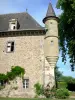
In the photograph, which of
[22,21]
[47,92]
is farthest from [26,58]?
[22,21]

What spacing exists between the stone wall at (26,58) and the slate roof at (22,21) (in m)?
1.32

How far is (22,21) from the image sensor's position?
25.2 meters

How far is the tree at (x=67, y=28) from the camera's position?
21.0m

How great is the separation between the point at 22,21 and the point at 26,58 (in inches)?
216

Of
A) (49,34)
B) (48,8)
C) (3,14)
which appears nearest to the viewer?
(49,34)

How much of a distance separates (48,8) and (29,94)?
11.0 m

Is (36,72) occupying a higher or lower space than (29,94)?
higher

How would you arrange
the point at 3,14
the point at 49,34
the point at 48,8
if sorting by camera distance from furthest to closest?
the point at 3,14, the point at 48,8, the point at 49,34

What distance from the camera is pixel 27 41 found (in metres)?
23.0

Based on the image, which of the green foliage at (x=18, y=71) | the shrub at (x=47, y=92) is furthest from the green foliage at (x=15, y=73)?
the shrub at (x=47, y=92)

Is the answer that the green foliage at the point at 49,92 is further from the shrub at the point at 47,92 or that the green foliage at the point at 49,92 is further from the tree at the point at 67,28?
the tree at the point at 67,28

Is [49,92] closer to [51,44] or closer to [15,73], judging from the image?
[15,73]

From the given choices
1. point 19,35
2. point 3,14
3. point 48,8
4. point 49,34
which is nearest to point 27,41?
point 19,35

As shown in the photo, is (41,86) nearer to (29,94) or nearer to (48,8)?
(29,94)
